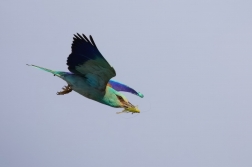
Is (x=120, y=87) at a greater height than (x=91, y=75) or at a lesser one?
lesser

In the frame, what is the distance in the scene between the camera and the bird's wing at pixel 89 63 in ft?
94.3

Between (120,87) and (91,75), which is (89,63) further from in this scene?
(120,87)

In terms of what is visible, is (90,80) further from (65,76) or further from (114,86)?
(114,86)

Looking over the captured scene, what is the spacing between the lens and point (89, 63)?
2900 cm

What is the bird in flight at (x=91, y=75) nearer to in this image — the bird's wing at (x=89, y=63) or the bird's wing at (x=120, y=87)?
the bird's wing at (x=89, y=63)

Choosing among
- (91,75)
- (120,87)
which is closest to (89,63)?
(91,75)

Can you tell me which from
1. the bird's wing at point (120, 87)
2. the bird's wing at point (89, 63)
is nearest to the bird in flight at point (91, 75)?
the bird's wing at point (89, 63)

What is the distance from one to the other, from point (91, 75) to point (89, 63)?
0.48m

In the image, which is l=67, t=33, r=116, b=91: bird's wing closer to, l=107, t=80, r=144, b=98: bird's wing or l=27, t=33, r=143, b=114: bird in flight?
l=27, t=33, r=143, b=114: bird in flight

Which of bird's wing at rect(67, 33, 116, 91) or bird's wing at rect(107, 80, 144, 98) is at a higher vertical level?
bird's wing at rect(67, 33, 116, 91)

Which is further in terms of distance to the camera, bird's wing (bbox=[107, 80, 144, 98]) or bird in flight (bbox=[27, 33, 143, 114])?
bird's wing (bbox=[107, 80, 144, 98])

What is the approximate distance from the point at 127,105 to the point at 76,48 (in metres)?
2.44

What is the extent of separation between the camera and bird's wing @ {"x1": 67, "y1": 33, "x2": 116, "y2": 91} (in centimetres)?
2873

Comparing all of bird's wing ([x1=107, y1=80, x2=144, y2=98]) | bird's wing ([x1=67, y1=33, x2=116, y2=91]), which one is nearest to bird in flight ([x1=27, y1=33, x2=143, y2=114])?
bird's wing ([x1=67, y1=33, x2=116, y2=91])
